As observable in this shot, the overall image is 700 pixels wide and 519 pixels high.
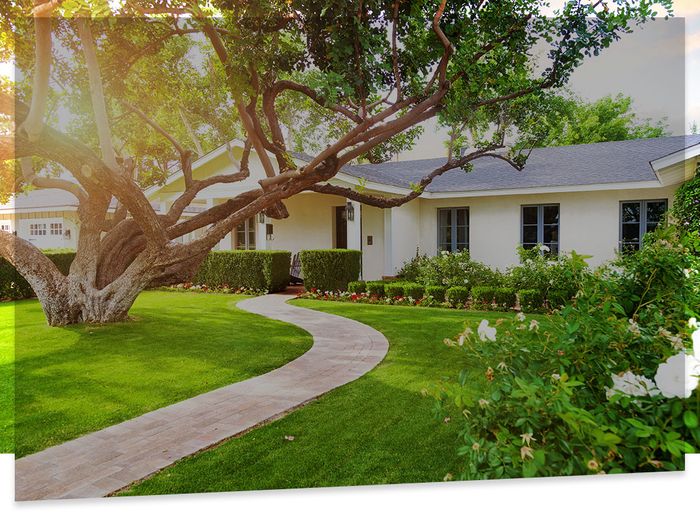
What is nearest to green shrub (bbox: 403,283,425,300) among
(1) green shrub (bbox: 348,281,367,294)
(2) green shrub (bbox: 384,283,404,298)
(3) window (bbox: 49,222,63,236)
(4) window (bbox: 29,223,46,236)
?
(2) green shrub (bbox: 384,283,404,298)

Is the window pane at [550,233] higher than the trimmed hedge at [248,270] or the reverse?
higher

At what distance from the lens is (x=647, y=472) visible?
305 centimetres

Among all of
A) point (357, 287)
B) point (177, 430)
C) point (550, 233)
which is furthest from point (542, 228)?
point (177, 430)

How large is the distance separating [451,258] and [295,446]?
4403 mm

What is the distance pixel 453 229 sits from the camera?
25.8 ft

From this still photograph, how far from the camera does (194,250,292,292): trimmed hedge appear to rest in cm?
1074

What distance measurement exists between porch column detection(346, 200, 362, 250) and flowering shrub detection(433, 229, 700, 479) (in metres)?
6.75

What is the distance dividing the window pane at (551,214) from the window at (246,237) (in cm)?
660

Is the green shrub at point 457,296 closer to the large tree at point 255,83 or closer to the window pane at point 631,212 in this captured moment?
the large tree at point 255,83

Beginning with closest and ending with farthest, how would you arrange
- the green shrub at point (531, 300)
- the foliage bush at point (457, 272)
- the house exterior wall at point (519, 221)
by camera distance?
the house exterior wall at point (519, 221) → the green shrub at point (531, 300) → the foliage bush at point (457, 272)

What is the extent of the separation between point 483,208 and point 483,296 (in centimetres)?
151

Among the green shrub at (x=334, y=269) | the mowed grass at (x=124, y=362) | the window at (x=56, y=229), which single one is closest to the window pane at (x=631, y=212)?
the mowed grass at (x=124, y=362)

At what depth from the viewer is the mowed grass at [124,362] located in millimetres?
3945

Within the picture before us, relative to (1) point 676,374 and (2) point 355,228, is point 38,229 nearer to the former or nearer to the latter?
(2) point 355,228
